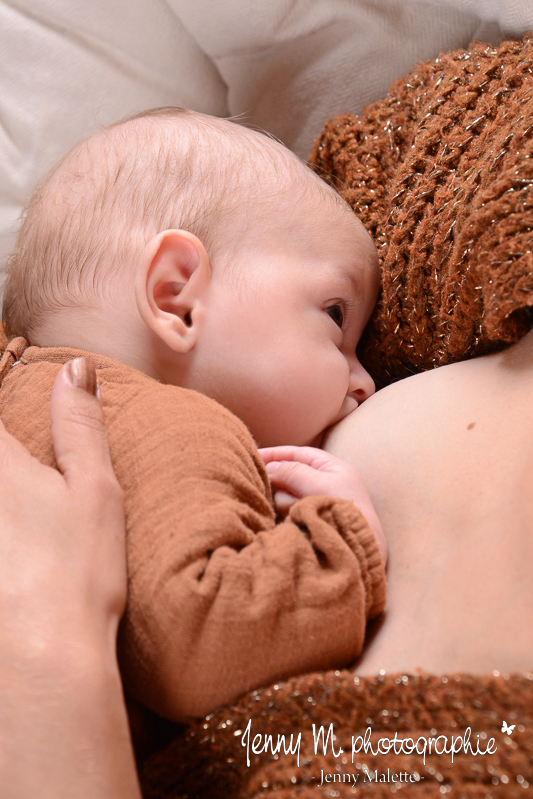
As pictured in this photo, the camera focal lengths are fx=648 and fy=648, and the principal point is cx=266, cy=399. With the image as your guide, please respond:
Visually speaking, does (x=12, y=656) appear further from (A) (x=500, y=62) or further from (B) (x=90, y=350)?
(A) (x=500, y=62)

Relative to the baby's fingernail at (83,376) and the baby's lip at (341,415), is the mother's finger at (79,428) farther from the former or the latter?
the baby's lip at (341,415)

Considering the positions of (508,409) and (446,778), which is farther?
(508,409)

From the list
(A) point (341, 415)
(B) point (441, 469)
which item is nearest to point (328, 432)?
(A) point (341, 415)

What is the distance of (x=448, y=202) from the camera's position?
977 millimetres

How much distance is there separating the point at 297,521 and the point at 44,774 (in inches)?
13.5

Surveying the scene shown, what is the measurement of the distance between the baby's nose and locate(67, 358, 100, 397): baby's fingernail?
1.49ft

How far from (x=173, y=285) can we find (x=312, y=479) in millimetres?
369

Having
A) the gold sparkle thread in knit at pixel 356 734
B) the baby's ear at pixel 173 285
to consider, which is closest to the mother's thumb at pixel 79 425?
the baby's ear at pixel 173 285

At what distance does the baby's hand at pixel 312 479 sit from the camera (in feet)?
2.69

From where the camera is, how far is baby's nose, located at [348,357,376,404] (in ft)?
3.58

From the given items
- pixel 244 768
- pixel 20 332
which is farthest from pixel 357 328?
pixel 244 768

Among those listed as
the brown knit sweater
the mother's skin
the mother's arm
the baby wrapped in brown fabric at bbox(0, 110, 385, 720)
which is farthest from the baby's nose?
the mother's arm

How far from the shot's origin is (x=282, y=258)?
103 cm

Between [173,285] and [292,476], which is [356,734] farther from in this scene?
[173,285]
